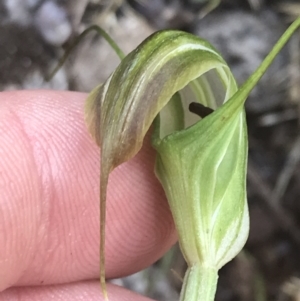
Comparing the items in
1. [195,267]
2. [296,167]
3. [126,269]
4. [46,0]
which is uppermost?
[46,0]

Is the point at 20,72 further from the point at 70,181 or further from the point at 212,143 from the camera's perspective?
the point at 212,143

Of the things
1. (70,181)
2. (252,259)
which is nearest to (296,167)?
(252,259)

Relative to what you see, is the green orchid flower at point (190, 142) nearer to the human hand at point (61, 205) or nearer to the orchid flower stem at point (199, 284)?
the orchid flower stem at point (199, 284)

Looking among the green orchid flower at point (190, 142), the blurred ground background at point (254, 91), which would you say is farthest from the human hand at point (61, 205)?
the blurred ground background at point (254, 91)

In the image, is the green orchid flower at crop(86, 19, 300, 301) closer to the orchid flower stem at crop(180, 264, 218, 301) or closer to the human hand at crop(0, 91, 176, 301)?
the orchid flower stem at crop(180, 264, 218, 301)

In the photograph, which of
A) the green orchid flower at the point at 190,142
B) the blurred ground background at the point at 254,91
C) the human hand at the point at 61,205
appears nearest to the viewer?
the green orchid flower at the point at 190,142

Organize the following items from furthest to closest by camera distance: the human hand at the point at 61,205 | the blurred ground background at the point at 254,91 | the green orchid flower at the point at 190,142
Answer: the blurred ground background at the point at 254,91 < the human hand at the point at 61,205 < the green orchid flower at the point at 190,142
